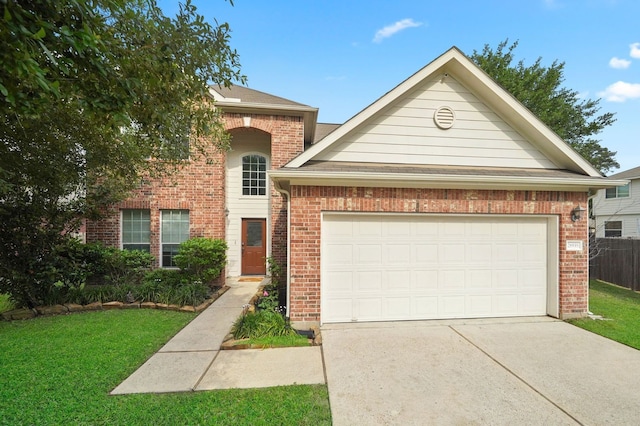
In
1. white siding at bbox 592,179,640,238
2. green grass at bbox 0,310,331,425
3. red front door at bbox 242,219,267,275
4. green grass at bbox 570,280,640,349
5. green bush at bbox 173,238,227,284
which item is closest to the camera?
green grass at bbox 0,310,331,425

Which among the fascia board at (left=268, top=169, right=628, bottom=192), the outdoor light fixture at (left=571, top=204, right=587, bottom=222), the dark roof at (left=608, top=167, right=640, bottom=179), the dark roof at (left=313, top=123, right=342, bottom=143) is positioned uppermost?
the dark roof at (left=313, top=123, right=342, bottom=143)

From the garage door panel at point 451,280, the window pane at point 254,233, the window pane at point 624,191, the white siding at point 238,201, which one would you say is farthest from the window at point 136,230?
the window pane at point 624,191

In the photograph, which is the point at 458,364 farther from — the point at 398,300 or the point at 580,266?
the point at 580,266

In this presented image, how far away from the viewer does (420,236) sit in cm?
588

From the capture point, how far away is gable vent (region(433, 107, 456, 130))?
6277 millimetres

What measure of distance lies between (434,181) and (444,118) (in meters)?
1.77

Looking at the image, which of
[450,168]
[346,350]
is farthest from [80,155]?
[450,168]

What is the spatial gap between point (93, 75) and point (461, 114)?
6544mm

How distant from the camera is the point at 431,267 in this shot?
5.89 meters

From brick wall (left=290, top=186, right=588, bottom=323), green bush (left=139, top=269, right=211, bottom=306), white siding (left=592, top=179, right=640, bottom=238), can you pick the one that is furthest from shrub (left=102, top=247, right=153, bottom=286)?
white siding (left=592, top=179, right=640, bottom=238)

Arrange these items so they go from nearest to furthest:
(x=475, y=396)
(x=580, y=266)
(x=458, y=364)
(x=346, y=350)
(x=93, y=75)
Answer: (x=93, y=75) → (x=475, y=396) → (x=458, y=364) → (x=346, y=350) → (x=580, y=266)

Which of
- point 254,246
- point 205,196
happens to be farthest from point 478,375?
point 205,196

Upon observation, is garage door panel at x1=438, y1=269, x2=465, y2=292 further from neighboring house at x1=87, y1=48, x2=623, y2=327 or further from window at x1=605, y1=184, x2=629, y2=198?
window at x1=605, y1=184, x2=629, y2=198

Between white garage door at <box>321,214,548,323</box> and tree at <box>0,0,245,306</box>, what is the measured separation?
3.36 m
